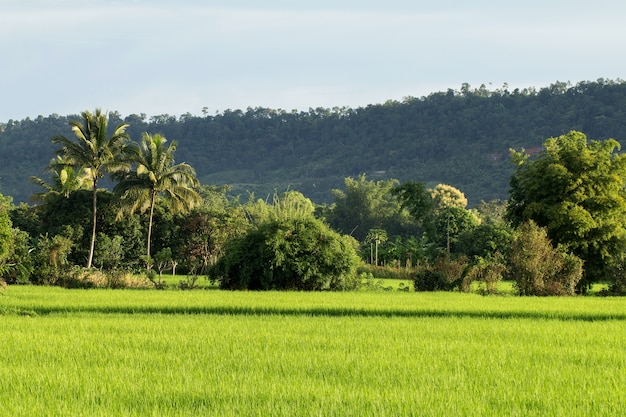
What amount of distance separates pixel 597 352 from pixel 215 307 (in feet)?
32.1

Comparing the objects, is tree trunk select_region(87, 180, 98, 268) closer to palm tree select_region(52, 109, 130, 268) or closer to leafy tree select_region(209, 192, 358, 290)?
palm tree select_region(52, 109, 130, 268)

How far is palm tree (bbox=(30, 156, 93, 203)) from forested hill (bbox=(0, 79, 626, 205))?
7084 cm

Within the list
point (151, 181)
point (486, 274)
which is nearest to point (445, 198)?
point (151, 181)

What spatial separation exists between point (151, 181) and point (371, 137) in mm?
108100

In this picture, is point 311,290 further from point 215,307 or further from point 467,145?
point 467,145

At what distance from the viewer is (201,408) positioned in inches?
Answer: 299

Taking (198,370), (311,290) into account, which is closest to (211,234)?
(311,290)

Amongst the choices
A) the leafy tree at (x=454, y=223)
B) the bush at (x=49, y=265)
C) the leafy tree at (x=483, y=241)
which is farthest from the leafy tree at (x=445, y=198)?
the bush at (x=49, y=265)

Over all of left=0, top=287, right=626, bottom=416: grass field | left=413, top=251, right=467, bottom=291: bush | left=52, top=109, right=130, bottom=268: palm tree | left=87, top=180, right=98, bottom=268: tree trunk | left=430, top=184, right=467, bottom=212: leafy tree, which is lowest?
left=0, top=287, right=626, bottom=416: grass field

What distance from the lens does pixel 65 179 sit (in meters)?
42.5

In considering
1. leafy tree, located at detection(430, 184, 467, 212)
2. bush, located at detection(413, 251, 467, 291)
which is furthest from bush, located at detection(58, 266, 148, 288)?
leafy tree, located at detection(430, 184, 467, 212)

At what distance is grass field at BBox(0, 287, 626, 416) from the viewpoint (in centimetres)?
782

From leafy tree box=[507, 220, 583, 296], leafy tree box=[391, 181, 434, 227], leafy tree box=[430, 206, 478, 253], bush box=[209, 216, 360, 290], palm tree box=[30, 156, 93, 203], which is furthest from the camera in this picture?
leafy tree box=[430, 206, 478, 253]

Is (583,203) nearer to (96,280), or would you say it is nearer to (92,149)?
(96,280)
